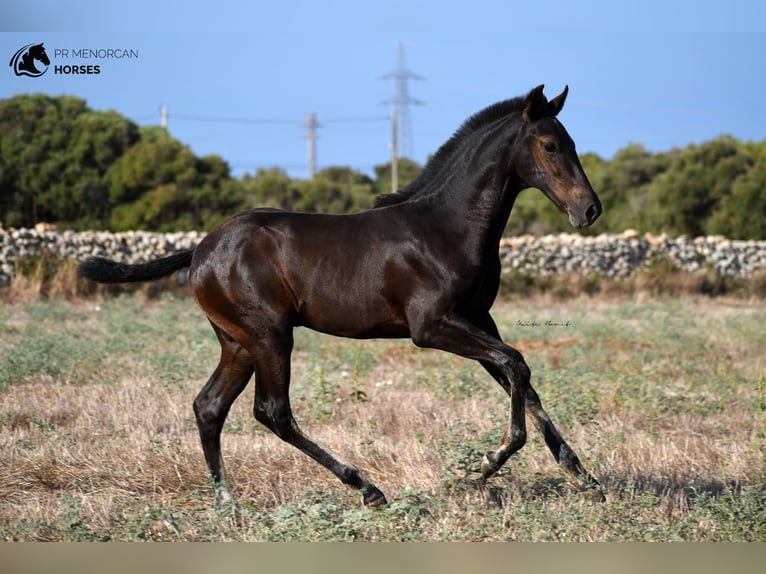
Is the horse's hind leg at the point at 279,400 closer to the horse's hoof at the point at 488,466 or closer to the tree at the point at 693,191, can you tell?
the horse's hoof at the point at 488,466


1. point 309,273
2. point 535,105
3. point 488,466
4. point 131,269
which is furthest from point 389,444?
point 535,105

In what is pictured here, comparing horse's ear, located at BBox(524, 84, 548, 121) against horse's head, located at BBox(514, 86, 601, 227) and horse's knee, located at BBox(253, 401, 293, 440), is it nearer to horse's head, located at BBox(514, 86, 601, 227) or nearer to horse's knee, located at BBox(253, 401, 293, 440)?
horse's head, located at BBox(514, 86, 601, 227)

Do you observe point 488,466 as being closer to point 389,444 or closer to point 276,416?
point 276,416

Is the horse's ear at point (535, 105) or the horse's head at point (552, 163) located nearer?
the horse's head at point (552, 163)

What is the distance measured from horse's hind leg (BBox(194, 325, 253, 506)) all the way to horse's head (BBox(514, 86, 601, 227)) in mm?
2145

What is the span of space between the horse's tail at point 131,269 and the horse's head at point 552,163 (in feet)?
7.80

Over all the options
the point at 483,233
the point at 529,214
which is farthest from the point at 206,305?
the point at 529,214

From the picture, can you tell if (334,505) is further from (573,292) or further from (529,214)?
(529,214)

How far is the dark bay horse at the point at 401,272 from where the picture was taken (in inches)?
217

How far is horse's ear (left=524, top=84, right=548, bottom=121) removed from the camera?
5574mm

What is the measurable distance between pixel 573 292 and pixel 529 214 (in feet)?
62.2

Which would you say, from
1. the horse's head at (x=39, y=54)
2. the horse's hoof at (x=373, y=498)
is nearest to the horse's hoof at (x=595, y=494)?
the horse's hoof at (x=373, y=498)

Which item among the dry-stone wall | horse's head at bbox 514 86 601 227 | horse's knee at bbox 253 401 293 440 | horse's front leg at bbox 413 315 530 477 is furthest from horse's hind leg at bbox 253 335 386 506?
the dry-stone wall

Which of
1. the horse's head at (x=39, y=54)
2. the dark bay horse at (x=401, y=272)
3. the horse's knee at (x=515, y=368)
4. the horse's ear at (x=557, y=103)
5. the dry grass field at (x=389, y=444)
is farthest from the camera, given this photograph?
the horse's head at (x=39, y=54)
